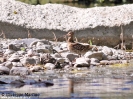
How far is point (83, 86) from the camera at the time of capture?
7.57 m

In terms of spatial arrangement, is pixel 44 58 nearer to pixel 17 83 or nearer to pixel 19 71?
pixel 19 71

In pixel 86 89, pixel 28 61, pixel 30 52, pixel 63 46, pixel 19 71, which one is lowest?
pixel 86 89

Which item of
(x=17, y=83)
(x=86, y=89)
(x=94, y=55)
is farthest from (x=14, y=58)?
(x=86, y=89)

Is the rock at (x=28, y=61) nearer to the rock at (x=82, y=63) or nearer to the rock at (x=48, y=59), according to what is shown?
the rock at (x=48, y=59)

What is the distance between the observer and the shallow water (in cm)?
679

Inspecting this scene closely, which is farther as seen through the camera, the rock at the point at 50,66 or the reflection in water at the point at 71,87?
the rock at the point at 50,66

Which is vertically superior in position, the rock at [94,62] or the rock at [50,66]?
the rock at [94,62]

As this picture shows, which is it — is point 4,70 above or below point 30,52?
below

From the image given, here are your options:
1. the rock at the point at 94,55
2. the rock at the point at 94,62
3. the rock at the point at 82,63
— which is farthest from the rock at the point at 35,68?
the rock at the point at 94,55

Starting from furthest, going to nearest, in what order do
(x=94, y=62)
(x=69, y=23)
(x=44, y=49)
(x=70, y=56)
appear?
(x=69, y=23) → (x=44, y=49) → (x=70, y=56) → (x=94, y=62)

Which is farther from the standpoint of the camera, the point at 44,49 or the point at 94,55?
the point at 44,49

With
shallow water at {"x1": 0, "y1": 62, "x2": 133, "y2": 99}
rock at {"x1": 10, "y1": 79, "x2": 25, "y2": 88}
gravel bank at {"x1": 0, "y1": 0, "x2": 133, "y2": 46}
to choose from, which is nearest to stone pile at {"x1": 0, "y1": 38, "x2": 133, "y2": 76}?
shallow water at {"x1": 0, "y1": 62, "x2": 133, "y2": 99}

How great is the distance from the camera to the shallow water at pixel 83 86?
6785 mm

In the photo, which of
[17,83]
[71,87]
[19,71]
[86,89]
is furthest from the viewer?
[19,71]
